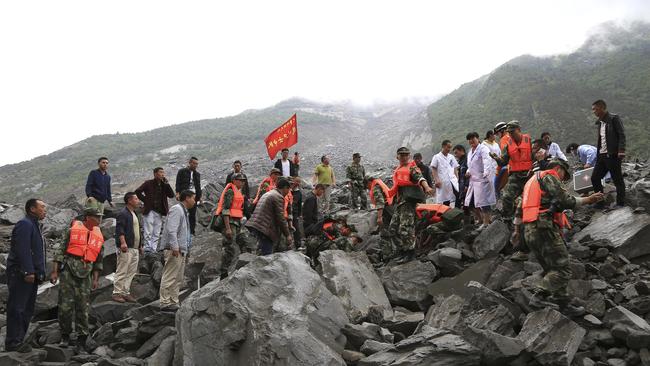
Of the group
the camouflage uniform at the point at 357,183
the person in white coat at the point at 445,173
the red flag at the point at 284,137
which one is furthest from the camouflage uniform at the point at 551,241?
the red flag at the point at 284,137

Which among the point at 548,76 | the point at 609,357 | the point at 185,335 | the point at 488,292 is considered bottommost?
the point at 609,357

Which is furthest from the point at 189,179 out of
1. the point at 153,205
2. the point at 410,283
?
the point at 410,283

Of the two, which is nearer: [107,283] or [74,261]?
[74,261]

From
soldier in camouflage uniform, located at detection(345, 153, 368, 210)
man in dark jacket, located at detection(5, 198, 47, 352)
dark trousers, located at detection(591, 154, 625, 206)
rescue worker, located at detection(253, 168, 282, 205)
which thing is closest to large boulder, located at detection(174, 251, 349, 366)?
man in dark jacket, located at detection(5, 198, 47, 352)

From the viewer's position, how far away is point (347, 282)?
720 centimetres

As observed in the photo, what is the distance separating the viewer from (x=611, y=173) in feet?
28.2

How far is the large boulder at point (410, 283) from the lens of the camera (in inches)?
291

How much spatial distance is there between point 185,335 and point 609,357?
4917 mm

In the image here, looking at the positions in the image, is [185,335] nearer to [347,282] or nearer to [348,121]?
[347,282]

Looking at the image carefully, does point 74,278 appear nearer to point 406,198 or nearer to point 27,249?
point 27,249

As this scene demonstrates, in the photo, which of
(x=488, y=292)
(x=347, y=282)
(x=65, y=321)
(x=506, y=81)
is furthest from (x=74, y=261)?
(x=506, y=81)

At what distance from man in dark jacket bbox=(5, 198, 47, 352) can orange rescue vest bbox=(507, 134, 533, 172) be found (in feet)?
25.6

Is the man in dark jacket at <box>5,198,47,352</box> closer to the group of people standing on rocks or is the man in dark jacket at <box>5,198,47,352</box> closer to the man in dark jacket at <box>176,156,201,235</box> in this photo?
the group of people standing on rocks

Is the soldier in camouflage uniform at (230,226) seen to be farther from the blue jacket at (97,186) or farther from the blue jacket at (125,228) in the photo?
the blue jacket at (97,186)
